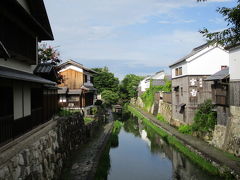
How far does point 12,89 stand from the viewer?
30.6ft

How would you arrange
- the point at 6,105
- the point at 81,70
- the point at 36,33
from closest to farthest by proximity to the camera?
A: 1. the point at 6,105
2. the point at 36,33
3. the point at 81,70

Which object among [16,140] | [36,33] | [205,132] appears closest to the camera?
[16,140]

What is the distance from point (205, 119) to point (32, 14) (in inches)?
614

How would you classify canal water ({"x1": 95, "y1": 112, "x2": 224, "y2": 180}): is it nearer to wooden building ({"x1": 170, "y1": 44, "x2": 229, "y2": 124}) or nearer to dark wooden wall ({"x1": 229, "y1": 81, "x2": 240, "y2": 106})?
dark wooden wall ({"x1": 229, "y1": 81, "x2": 240, "y2": 106})

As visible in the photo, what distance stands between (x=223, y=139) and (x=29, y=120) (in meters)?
13.0

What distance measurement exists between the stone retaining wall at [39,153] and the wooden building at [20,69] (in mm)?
864

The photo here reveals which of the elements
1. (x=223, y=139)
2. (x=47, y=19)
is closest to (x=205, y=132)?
(x=223, y=139)

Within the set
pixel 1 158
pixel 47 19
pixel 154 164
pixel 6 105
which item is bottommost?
pixel 154 164

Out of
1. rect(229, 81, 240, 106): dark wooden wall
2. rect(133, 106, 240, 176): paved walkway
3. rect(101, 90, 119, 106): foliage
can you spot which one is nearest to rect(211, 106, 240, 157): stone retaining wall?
rect(229, 81, 240, 106): dark wooden wall

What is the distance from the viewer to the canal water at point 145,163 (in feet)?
45.1

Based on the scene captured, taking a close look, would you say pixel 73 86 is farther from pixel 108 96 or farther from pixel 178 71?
pixel 108 96

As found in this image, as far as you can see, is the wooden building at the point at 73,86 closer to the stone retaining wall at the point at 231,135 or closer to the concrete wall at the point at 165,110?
the concrete wall at the point at 165,110

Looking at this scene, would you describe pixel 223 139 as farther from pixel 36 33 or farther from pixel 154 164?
pixel 36 33

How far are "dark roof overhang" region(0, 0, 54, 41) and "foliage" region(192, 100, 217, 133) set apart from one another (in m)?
13.8
